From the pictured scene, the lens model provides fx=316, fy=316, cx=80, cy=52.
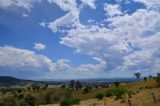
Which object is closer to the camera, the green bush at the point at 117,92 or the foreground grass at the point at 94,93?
the green bush at the point at 117,92

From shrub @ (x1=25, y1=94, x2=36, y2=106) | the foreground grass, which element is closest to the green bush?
the foreground grass

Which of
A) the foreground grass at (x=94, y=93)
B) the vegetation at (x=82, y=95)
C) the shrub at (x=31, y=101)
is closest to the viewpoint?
the vegetation at (x=82, y=95)

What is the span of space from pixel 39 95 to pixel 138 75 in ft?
150

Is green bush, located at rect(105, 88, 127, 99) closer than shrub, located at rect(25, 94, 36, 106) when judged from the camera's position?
Yes

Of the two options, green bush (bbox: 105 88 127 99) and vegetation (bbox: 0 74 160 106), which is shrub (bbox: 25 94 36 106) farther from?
green bush (bbox: 105 88 127 99)

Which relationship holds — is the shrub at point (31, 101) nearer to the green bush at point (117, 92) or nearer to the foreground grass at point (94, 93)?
the foreground grass at point (94, 93)

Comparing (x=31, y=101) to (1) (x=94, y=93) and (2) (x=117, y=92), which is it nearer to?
(1) (x=94, y=93)

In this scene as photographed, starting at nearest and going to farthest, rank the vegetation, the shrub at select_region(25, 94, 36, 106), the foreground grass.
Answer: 1. the vegetation
2. the foreground grass
3. the shrub at select_region(25, 94, 36, 106)

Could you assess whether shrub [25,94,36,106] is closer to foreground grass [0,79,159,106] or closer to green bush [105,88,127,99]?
foreground grass [0,79,159,106]

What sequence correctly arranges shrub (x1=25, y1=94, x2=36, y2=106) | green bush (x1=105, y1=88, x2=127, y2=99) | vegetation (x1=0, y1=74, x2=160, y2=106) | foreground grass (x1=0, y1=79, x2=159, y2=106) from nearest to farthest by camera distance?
green bush (x1=105, y1=88, x2=127, y2=99), vegetation (x1=0, y1=74, x2=160, y2=106), foreground grass (x1=0, y1=79, x2=159, y2=106), shrub (x1=25, y1=94, x2=36, y2=106)

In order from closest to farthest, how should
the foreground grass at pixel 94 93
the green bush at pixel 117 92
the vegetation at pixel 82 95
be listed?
the green bush at pixel 117 92 → the vegetation at pixel 82 95 → the foreground grass at pixel 94 93

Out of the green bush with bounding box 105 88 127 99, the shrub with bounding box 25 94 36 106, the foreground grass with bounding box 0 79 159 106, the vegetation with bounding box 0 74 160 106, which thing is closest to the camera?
the green bush with bounding box 105 88 127 99

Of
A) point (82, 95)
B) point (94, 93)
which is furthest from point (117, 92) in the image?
point (82, 95)

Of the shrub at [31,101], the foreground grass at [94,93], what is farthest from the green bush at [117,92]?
the shrub at [31,101]
